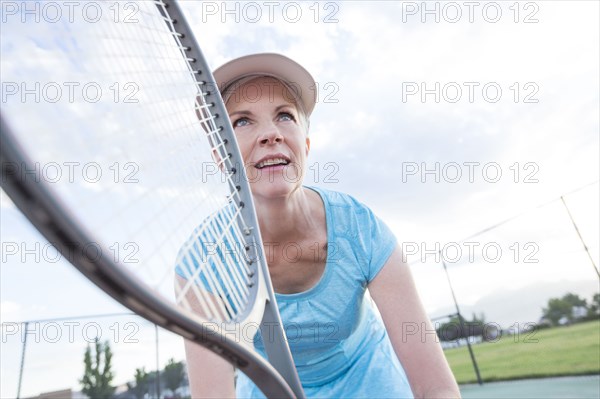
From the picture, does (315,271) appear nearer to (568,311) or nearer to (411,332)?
(411,332)

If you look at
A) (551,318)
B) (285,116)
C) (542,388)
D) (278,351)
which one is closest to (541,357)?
(551,318)

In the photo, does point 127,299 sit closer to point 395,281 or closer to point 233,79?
point 395,281

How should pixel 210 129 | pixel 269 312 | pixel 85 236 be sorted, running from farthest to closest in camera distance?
pixel 210 129 → pixel 269 312 → pixel 85 236

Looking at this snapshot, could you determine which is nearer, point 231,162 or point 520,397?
point 231,162

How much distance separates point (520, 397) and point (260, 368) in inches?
195

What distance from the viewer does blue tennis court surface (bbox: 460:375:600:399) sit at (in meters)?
4.11

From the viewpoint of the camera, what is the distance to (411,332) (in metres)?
1.32

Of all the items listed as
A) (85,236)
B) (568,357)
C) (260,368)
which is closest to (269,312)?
(260,368)

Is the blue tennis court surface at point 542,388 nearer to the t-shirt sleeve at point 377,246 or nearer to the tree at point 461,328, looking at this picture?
the tree at point 461,328

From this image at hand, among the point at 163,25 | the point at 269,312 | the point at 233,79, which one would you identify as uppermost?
the point at 233,79

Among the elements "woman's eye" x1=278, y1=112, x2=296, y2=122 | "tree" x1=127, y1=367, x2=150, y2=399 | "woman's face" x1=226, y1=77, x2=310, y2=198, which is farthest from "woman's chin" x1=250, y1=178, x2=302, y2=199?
"tree" x1=127, y1=367, x2=150, y2=399

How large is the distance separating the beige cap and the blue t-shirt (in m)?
0.50

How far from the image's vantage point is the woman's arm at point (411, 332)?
1.26 meters

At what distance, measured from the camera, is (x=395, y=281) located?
54.3 inches
